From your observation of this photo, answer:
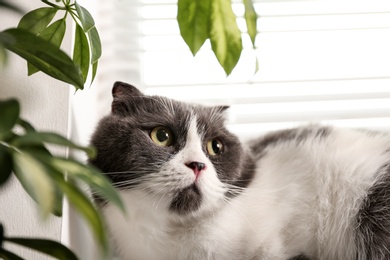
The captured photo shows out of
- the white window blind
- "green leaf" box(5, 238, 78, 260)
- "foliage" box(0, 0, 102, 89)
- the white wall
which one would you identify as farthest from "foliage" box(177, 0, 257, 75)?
the white window blind

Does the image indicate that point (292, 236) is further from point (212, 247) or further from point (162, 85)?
point (162, 85)

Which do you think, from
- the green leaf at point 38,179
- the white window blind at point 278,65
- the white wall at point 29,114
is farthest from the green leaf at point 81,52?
the white window blind at point 278,65

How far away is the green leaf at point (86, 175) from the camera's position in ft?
1.38

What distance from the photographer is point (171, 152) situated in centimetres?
104

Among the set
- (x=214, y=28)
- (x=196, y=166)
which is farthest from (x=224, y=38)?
(x=196, y=166)

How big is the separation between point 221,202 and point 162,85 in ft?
1.99

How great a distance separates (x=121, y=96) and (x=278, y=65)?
65 cm

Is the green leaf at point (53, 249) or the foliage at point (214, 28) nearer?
the green leaf at point (53, 249)

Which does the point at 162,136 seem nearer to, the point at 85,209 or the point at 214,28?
the point at 214,28

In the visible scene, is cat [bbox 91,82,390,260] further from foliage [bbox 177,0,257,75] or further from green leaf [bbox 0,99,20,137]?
green leaf [bbox 0,99,20,137]

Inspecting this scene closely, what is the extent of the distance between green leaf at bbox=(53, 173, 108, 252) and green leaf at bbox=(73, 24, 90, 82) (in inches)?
20.4

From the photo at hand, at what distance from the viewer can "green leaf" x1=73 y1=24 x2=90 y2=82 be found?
90 cm

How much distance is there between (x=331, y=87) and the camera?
1.61m

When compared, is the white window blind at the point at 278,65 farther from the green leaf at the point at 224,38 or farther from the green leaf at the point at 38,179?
the green leaf at the point at 38,179
